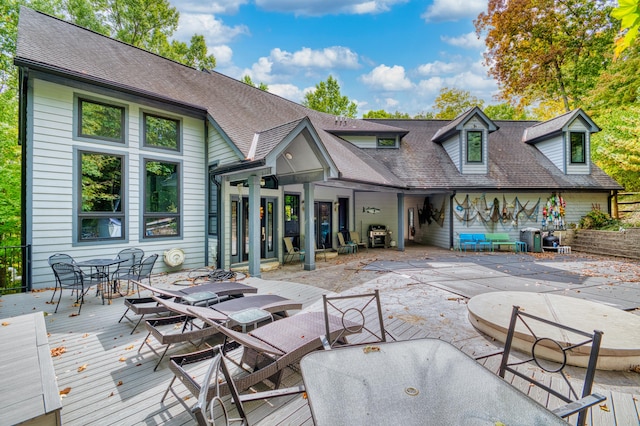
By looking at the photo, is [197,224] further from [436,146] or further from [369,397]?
[436,146]

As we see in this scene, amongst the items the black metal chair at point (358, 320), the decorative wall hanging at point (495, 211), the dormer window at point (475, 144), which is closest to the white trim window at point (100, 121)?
the black metal chair at point (358, 320)

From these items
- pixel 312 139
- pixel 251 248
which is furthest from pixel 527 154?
pixel 251 248

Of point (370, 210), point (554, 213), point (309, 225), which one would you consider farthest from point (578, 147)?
point (309, 225)

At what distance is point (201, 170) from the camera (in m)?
8.80

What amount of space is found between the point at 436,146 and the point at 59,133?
49.0ft

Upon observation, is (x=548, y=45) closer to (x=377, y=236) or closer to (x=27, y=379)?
(x=377, y=236)

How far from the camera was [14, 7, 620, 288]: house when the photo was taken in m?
6.39

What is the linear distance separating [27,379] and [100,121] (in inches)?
273

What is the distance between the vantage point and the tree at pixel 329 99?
27359mm

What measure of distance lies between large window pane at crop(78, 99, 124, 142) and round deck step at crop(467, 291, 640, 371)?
8.79m

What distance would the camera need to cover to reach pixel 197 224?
8.65m

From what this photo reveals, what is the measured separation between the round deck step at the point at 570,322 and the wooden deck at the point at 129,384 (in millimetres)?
193

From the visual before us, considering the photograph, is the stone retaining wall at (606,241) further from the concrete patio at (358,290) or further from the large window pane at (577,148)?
the large window pane at (577,148)

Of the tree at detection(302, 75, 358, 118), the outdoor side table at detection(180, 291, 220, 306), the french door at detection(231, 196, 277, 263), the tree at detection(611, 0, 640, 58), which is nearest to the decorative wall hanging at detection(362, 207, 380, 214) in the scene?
the french door at detection(231, 196, 277, 263)
